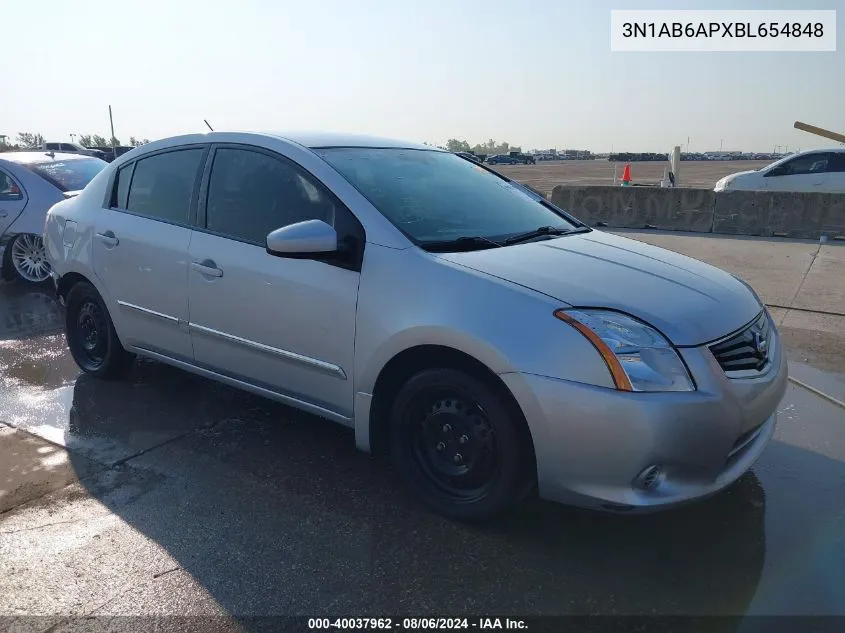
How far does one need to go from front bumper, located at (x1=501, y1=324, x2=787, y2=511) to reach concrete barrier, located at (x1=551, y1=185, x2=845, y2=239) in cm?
960

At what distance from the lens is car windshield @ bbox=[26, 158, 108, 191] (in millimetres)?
8008

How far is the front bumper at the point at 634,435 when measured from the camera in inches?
97.5

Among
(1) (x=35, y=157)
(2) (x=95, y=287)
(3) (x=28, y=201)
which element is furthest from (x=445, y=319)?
(1) (x=35, y=157)

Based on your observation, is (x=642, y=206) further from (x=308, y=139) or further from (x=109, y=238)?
(x=109, y=238)

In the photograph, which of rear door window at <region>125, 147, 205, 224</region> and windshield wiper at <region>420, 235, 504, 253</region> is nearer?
windshield wiper at <region>420, 235, 504, 253</region>

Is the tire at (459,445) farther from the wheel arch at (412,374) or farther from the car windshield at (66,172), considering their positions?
the car windshield at (66,172)

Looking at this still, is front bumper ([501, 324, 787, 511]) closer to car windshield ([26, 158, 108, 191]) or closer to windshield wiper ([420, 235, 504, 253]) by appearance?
windshield wiper ([420, 235, 504, 253])

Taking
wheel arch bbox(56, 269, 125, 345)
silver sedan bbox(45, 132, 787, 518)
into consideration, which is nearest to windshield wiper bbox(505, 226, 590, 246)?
silver sedan bbox(45, 132, 787, 518)

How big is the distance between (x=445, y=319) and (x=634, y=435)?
0.84m

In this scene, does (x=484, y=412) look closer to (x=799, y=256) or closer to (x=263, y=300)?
(x=263, y=300)

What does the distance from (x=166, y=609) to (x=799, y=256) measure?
9.25 meters

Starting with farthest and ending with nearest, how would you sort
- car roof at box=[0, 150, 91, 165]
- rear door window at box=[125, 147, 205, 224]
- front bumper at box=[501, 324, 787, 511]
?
car roof at box=[0, 150, 91, 165] → rear door window at box=[125, 147, 205, 224] → front bumper at box=[501, 324, 787, 511]

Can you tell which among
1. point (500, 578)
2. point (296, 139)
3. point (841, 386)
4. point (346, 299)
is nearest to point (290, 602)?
point (500, 578)

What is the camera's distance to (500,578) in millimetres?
2617
